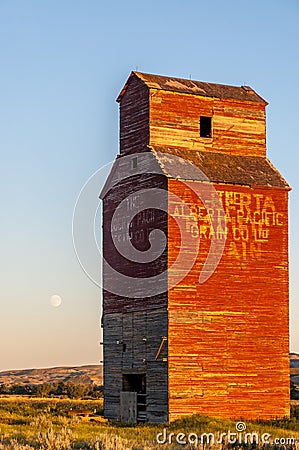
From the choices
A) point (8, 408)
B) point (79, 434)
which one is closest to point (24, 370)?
point (8, 408)

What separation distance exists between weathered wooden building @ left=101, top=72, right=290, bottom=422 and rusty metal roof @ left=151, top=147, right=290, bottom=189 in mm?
54

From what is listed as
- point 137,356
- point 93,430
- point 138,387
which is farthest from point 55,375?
point 93,430

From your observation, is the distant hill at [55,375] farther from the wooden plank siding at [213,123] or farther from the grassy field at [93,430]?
the grassy field at [93,430]

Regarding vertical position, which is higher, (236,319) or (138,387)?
(236,319)

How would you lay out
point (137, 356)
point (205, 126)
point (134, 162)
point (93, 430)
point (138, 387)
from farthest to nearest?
point (205, 126), point (138, 387), point (134, 162), point (137, 356), point (93, 430)

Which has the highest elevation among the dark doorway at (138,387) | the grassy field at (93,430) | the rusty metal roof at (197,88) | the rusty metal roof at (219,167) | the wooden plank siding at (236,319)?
the rusty metal roof at (197,88)

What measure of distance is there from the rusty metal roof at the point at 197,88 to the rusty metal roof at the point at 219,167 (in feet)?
8.17

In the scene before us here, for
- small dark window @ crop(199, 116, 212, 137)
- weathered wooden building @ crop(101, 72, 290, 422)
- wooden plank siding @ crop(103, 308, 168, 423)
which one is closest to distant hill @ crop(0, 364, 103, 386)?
wooden plank siding @ crop(103, 308, 168, 423)

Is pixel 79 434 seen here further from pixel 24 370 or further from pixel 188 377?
pixel 24 370

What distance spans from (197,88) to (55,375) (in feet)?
334

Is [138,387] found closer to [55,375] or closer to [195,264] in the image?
[195,264]

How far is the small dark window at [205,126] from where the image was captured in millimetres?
40994

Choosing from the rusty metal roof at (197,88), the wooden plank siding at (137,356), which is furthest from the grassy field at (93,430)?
the rusty metal roof at (197,88)

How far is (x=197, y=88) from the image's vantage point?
41.1m
